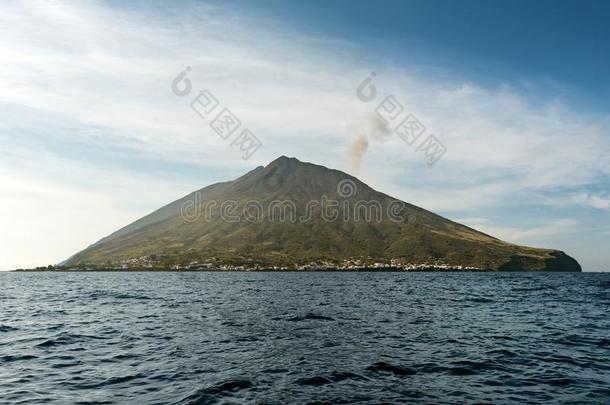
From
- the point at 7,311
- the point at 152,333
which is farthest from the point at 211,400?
the point at 7,311

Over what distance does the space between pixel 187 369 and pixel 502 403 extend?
57.8 feet

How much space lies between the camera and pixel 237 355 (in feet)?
95.8

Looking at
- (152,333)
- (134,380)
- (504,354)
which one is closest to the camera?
(134,380)

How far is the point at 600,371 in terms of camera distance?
26.1m

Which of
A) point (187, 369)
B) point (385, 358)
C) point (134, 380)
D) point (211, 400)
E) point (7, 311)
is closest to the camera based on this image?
point (211, 400)

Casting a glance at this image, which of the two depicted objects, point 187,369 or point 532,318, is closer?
point 187,369

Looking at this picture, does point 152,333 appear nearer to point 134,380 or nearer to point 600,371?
point 134,380

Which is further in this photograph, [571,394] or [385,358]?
[385,358]

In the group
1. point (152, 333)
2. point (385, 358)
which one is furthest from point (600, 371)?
point (152, 333)

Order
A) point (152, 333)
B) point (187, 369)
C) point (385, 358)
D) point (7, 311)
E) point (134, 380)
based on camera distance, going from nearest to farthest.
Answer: point (134, 380) → point (187, 369) → point (385, 358) → point (152, 333) → point (7, 311)

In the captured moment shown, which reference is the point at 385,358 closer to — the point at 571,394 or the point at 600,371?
the point at 571,394

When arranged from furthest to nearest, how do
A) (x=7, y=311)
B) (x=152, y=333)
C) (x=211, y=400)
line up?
(x=7, y=311) → (x=152, y=333) → (x=211, y=400)

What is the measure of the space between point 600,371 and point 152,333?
34.9 meters

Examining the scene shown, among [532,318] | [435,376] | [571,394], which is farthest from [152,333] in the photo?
[532,318]
